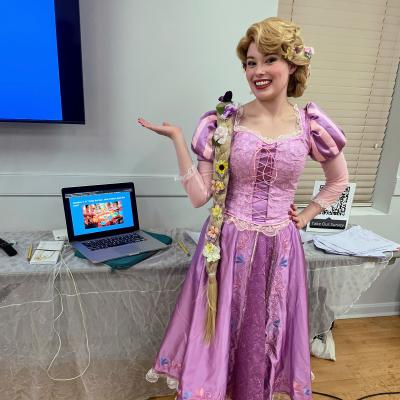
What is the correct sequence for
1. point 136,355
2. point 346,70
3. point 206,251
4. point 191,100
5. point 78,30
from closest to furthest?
1. point 206,251
2. point 78,30
3. point 136,355
4. point 191,100
5. point 346,70

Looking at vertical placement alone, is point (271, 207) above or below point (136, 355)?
above

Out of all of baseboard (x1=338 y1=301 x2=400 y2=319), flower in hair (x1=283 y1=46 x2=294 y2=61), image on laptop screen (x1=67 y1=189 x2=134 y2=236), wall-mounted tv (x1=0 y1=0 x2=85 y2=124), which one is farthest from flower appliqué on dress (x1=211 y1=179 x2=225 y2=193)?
baseboard (x1=338 y1=301 x2=400 y2=319)

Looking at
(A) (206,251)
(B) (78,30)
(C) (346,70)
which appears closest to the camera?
(A) (206,251)

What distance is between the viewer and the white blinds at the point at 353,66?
1.82 metres

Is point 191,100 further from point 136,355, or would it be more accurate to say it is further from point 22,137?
point 136,355

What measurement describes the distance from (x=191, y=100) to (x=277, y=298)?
91 centimetres

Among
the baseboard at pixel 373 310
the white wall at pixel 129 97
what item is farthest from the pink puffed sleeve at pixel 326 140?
the baseboard at pixel 373 310

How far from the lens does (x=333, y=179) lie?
4.06 ft

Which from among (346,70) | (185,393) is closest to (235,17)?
(346,70)

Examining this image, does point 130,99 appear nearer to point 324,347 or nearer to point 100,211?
point 100,211

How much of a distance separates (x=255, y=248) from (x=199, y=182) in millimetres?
276

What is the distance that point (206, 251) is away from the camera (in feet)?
3.66

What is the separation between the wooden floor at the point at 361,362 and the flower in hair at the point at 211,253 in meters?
0.82

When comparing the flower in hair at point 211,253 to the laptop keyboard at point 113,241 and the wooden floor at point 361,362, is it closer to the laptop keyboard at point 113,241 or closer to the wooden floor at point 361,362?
the laptop keyboard at point 113,241
